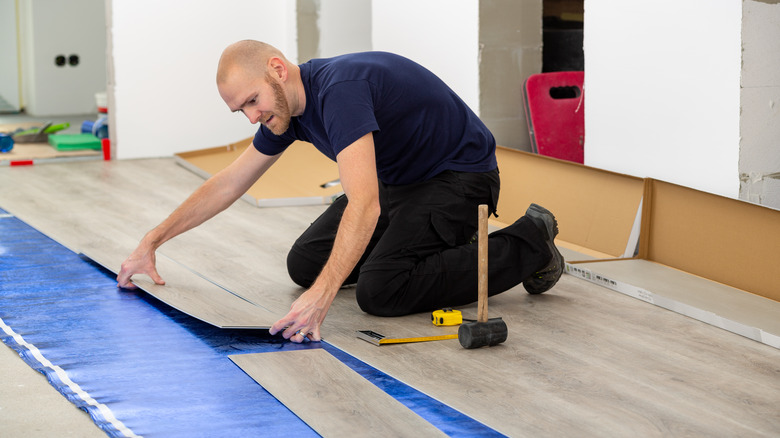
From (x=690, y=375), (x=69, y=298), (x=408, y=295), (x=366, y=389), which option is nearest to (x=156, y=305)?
(x=69, y=298)

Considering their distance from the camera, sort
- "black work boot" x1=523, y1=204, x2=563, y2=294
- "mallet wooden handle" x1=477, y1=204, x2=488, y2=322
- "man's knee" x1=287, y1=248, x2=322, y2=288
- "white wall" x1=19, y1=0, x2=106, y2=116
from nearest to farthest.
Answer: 1. "mallet wooden handle" x1=477, y1=204, x2=488, y2=322
2. "black work boot" x1=523, y1=204, x2=563, y2=294
3. "man's knee" x1=287, y1=248, x2=322, y2=288
4. "white wall" x1=19, y1=0, x2=106, y2=116

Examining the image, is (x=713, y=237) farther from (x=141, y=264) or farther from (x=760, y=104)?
(x=141, y=264)

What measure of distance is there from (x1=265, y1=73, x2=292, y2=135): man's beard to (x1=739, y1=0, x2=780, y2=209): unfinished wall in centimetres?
159

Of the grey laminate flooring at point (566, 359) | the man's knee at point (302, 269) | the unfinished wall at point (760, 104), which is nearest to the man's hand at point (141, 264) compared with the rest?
the grey laminate flooring at point (566, 359)

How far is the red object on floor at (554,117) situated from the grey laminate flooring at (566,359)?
1.58 m

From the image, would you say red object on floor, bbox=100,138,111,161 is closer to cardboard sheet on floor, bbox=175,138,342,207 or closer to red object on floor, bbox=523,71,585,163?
cardboard sheet on floor, bbox=175,138,342,207

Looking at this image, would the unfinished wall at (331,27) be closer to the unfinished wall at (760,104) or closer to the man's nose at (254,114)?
the unfinished wall at (760,104)

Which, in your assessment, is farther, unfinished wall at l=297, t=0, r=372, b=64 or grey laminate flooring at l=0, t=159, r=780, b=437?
unfinished wall at l=297, t=0, r=372, b=64

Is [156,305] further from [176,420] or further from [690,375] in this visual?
[690,375]

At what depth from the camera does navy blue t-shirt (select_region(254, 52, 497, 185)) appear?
2562 mm

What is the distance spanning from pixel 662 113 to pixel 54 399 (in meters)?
2.46

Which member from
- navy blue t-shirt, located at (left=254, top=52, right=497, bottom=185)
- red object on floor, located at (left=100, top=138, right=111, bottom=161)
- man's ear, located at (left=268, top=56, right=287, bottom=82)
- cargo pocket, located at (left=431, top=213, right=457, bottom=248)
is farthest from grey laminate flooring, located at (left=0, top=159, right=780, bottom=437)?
red object on floor, located at (left=100, top=138, right=111, bottom=161)

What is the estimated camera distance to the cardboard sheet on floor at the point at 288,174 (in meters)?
4.88

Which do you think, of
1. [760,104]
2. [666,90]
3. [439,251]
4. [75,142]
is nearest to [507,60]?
[666,90]
